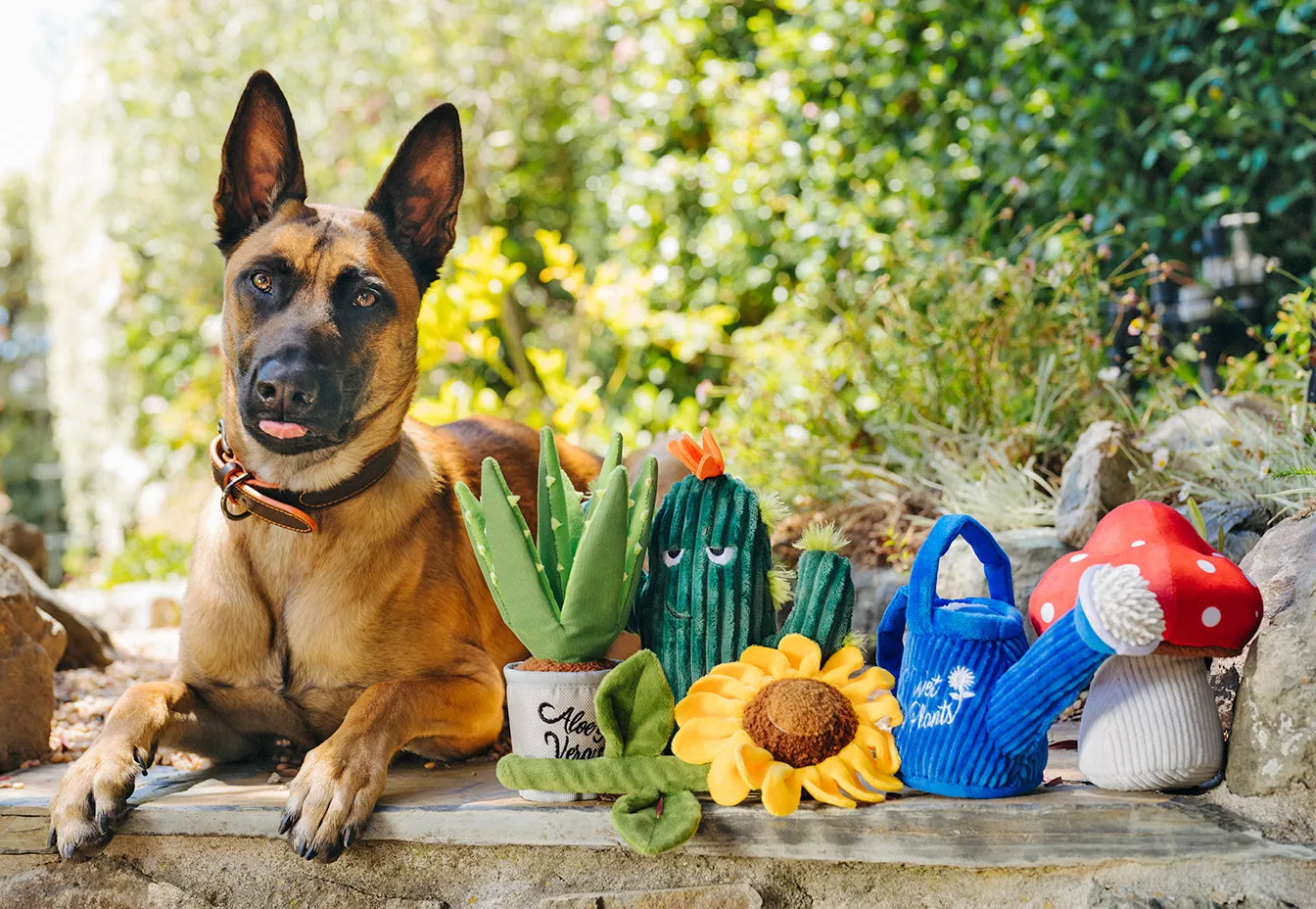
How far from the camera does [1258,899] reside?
5.75ft

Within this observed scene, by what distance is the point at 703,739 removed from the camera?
1.96m

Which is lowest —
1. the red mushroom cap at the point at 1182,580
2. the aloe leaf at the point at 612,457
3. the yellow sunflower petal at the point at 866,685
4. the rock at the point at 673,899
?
the rock at the point at 673,899

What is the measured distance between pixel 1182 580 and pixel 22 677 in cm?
250

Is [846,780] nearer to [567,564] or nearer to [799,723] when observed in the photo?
[799,723]

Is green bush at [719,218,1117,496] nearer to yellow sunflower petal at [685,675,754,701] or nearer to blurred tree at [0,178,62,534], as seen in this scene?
yellow sunflower petal at [685,675,754,701]

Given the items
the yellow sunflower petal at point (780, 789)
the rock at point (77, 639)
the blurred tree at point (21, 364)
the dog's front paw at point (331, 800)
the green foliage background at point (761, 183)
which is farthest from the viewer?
the blurred tree at point (21, 364)

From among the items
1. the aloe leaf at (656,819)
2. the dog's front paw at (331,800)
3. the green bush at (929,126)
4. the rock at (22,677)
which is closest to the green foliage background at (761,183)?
the green bush at (929,126)

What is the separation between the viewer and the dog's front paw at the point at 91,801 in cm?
207

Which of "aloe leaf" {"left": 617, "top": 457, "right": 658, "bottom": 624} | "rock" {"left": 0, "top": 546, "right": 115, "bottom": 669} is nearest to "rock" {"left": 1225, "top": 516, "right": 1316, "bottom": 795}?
"aloe leaf" {"left": 617, "top": 457, "right": 658, "bottom": 624}

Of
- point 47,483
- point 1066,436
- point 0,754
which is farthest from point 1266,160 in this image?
point 47,483

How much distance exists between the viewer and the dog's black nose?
81.9 inches

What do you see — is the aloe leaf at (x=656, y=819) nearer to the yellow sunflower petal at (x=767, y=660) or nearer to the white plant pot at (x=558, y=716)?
A: the white plant pot at (x=558, y=716)

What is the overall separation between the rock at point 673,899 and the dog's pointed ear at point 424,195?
53.1 inches

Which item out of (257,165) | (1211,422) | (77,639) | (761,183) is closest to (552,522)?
(257,165)
